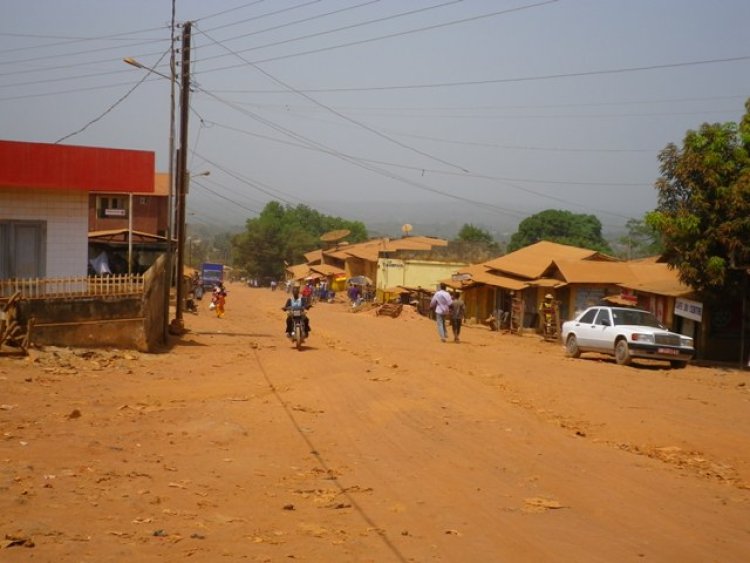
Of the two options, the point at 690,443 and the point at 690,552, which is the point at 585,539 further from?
the point at 690,443

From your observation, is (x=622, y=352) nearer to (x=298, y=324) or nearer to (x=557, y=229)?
(x=298, y=324)

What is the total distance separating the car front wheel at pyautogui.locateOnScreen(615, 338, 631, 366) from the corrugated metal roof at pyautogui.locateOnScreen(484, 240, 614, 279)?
15.9 m

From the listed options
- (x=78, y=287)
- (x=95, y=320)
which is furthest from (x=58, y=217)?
(x=95, y=320)

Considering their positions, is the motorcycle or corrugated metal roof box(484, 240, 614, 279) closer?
the motorcycle

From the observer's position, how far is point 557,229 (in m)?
93.4

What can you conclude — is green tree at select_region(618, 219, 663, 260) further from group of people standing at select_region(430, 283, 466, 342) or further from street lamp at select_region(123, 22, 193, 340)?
street lamp at select_region(123, 22, 193, 340)

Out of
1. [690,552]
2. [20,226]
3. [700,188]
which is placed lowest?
[690,552]

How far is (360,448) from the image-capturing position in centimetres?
1098

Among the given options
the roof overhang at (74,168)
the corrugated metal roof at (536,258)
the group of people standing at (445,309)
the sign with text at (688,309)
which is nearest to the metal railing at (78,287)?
the roof overhang at (74,168)

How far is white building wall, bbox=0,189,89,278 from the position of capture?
2153 centimetres

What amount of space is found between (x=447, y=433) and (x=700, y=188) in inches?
621

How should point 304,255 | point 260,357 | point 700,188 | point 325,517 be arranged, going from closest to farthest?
point 325,517, point 260,357, point 700,188, point 304,255

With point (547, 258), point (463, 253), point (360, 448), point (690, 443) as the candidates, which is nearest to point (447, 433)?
point (360, 448)

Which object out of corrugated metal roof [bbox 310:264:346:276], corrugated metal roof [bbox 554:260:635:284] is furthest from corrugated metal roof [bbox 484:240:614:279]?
corrugated metal roof [bbox 310:264:346:276]
